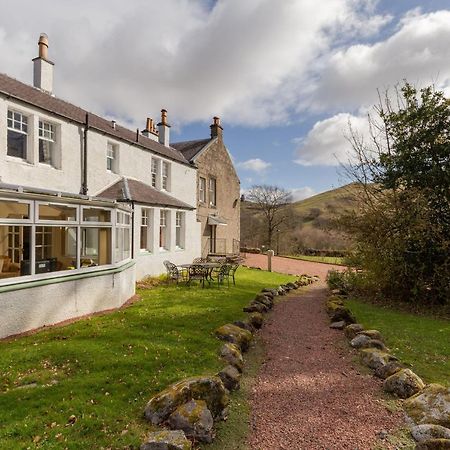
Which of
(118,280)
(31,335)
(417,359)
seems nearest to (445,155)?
(417,359)

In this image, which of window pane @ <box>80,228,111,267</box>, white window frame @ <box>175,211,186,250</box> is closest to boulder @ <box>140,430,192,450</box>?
window pane @ <box>80,228,111,267</box>

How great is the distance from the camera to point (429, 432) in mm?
4191

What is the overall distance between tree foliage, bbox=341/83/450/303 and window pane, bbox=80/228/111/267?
1047 cm

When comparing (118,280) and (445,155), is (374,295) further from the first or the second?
(118,280)

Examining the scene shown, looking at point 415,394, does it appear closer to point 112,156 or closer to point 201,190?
point 112,156

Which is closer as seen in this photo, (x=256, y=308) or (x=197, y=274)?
(x=256, y=308)

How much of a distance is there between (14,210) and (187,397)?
25.5 feet

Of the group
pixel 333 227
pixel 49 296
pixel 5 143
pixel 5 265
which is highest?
pixel 5 143

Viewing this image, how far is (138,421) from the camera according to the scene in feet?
14.6

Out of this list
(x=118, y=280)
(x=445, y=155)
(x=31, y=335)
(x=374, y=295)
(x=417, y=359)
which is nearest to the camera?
(x=417, y=359)

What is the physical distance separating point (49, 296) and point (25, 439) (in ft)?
17.5

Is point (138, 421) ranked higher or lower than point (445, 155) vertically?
lower

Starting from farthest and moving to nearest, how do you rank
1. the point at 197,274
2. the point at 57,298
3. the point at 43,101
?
the point at 197,274, the point at 43,101, the point at 57,298

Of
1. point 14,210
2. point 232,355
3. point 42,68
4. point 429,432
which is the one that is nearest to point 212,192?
point 42,68
